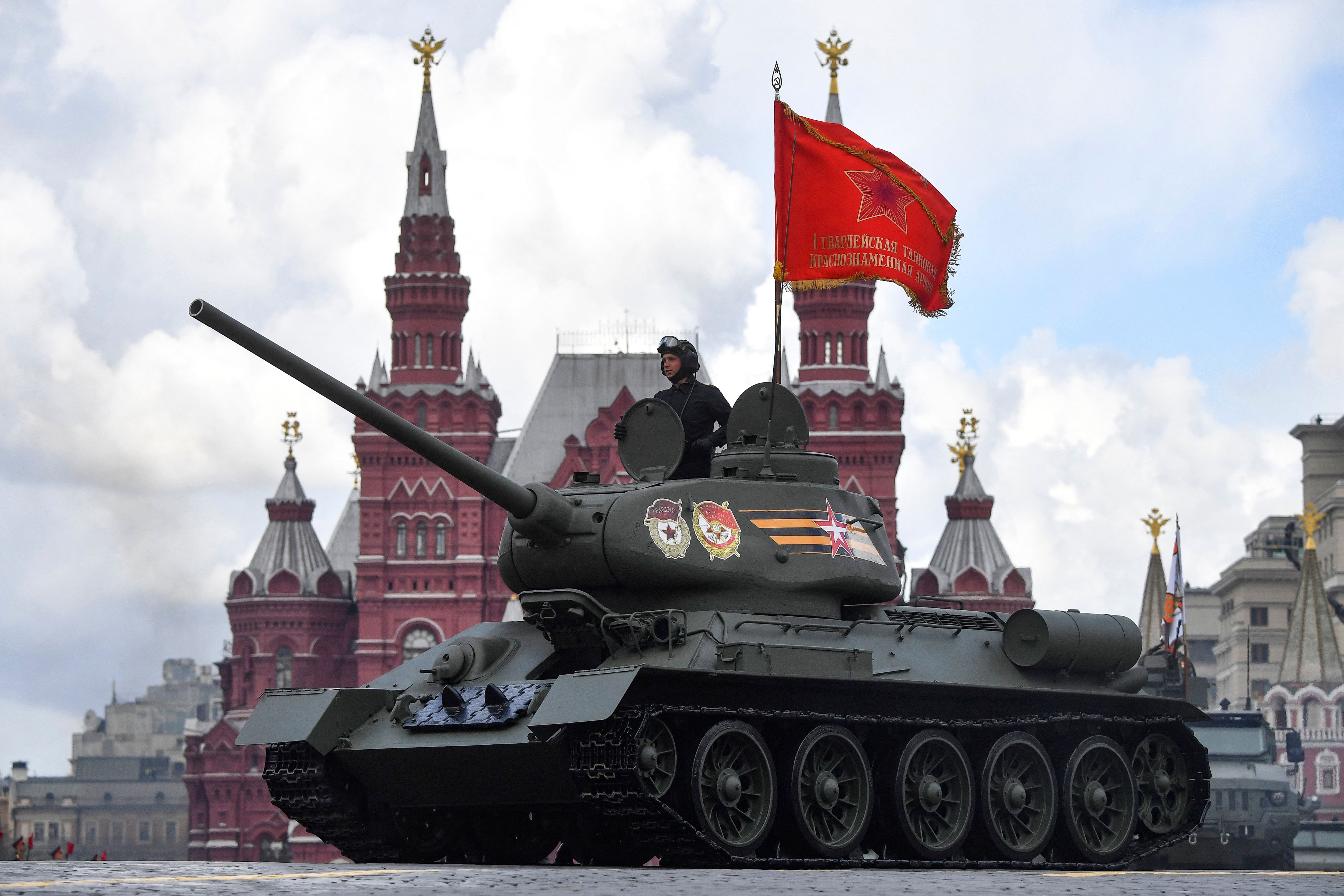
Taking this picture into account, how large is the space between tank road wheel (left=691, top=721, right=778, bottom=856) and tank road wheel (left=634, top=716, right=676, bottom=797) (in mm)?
169

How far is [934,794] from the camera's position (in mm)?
15352

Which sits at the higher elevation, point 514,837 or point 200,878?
point 200,878

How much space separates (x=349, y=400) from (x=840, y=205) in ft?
21.3

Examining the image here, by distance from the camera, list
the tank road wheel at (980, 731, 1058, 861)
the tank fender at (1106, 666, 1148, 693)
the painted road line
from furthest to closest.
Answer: the tank fender at (1106, 666, 1148, 693) → the tank road wheel at (980, 731, 1058, 861) → the painted road line

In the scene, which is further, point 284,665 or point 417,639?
point 284,665

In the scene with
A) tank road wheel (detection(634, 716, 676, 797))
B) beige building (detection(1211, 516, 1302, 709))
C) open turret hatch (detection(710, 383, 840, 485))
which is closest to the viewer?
tank road wheel (detection(634, 716, 676, 797))

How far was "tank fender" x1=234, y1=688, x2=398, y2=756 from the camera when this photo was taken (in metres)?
15.1

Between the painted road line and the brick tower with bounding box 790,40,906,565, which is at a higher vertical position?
the brick tower with bounding box 790,40,906,565

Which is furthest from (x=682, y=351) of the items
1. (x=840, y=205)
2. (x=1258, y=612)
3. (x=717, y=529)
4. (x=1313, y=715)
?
(x=1258, y=612)

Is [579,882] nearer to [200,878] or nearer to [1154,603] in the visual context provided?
[200,878]

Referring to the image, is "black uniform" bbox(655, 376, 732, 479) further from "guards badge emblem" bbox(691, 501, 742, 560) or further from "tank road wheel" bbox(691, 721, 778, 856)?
"tank road wheel" bbox(691, 721, 778, 856)

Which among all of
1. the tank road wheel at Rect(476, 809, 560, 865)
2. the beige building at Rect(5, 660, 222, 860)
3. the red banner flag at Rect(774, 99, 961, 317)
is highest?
the red banner flag at Rect(774, 99, 961, 317)

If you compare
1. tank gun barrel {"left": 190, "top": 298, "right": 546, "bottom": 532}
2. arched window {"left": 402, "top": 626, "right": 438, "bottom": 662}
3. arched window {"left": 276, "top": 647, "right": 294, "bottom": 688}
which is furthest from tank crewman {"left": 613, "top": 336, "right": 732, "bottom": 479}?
arched window {"left": 276, "top": 647, "right": 294, "bottom": 688}

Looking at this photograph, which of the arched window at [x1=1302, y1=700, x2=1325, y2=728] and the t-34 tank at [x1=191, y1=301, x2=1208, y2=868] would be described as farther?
the arched window at [x1=1302, y1=700, x2=1325, y2=728]
